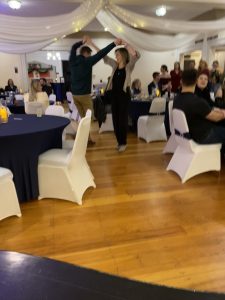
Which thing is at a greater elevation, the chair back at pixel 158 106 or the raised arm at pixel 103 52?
the raised arm at pixel 103 52

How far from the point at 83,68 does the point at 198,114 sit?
2.02 metres

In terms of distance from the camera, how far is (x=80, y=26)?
4043 millimetres

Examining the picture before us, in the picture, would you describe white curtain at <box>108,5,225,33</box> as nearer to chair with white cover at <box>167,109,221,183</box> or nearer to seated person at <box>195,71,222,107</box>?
seated person at <box>195,71,222,107</box>

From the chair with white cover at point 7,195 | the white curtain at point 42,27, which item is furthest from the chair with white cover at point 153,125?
the chair with white cover at point 7,195

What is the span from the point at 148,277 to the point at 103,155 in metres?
2.61

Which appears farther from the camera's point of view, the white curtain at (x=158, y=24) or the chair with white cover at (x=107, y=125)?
the chair with white cover at (x=107, y=125)

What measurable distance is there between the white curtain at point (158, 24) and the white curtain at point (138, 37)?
0.11 m

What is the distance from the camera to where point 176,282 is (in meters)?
1.64

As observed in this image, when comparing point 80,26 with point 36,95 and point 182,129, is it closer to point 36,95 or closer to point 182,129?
point 36,95

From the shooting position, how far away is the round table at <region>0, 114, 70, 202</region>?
2.38 m

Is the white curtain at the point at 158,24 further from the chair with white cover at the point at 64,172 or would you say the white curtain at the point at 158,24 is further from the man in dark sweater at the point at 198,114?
the chair with white cover at the point at 64,172

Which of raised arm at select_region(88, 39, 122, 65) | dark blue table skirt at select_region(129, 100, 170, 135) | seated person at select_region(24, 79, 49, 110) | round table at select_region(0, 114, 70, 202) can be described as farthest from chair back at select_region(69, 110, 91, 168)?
seated person at select_region(24, 79, 49, 110)

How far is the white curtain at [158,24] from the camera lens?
417cm

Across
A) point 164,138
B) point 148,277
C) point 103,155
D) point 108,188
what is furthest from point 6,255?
point 164,138
